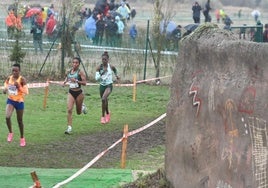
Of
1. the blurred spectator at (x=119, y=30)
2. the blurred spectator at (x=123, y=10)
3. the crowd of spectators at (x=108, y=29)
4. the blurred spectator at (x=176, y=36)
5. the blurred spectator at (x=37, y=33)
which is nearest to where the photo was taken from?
the blurred spectator at (x=37, y=33)

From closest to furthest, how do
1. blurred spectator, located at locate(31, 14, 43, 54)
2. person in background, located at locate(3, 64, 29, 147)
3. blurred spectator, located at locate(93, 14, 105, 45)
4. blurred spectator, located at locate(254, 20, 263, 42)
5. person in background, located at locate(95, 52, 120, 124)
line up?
person in background, located at locate(3, 64, 29, 147)
person in background, located at locate(95, 52, 120, 124)
blurred spectator, located at locate(254, 20, 263, 42)
blurred spectator, located at locate(31, 14, 43, 54)
blurred spectator, located at locate(93, 14, 105, 45)

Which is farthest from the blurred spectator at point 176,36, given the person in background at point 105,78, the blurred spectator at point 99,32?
the person in background at point 105,78

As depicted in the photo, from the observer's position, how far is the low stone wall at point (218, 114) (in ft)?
31.9

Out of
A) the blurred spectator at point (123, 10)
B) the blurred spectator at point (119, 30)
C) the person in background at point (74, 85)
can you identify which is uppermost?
the blurred spectator at point (123, 10)

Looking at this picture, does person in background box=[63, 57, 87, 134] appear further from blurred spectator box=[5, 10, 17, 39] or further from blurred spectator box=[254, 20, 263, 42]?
blurred spectator box=[5, 10, 17, 39]

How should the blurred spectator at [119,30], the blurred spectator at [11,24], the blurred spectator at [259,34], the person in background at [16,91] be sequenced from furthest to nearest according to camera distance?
the blurred spectator at [119,30] → the blurred spectator at [11,24] → the blurred spectator at [259,34] → the person in background at [16,91]

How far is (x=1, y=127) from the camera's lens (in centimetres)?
1969

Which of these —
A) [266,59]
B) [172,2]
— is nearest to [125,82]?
[172,2]

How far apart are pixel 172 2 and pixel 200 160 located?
20.7 m

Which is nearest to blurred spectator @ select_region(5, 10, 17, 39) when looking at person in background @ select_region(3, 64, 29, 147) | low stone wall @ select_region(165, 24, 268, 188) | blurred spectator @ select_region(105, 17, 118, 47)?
blurred spectator @ select_region(105, 17, 118, 47)

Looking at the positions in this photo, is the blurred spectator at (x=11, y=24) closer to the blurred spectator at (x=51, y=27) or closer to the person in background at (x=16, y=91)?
the blurred spectator at (x=51, y=27)

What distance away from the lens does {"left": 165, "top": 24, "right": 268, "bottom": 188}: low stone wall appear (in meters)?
9.71

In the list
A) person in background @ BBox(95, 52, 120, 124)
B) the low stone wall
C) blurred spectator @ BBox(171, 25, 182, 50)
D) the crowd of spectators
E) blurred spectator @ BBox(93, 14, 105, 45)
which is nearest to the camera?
the low stone wall

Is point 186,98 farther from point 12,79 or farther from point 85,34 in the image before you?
point 85,34
